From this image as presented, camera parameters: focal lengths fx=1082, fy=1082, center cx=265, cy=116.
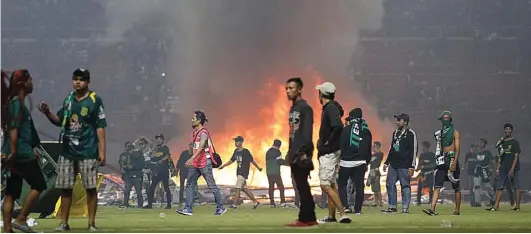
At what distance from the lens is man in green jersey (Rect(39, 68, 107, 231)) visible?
1227cm

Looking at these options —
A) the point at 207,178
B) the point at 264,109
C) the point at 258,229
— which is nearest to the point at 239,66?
the point at 264,109

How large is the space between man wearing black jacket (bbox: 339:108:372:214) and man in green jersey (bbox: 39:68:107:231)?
7152 millimetres

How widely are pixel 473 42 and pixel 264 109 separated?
6.68 m

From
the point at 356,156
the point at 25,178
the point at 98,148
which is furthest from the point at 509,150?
the point at 25,178

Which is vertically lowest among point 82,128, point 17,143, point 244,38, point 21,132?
point 17,143

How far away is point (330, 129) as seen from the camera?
13320mm

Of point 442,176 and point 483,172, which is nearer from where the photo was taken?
point 442,176

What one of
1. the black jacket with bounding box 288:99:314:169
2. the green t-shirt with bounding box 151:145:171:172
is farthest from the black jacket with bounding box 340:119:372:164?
the green t-shirt with bounding box 151:145:171:172

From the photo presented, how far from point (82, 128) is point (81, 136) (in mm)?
91

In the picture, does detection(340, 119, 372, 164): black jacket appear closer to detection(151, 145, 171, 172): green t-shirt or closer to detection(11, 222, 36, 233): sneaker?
detection(151, 145, 171, 172): green t-shirt

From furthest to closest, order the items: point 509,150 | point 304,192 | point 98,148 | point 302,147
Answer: point 509,150 < point 304,192 < point 302,147 < point 98,148

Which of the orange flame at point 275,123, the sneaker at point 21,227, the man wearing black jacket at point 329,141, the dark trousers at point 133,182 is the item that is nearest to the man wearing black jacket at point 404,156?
the man wearing black jacket at point 329,141

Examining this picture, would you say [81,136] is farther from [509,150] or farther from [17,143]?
[509,150]

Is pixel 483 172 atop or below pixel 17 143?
atop
